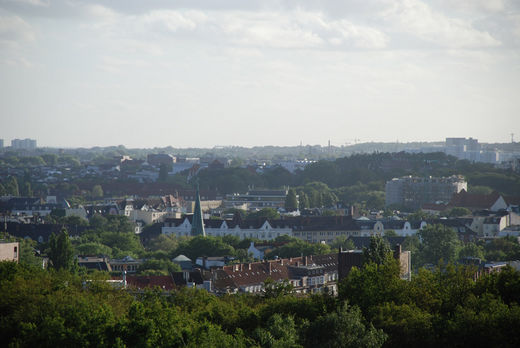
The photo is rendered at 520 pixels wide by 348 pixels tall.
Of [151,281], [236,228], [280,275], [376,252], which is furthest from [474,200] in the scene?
[376,252]

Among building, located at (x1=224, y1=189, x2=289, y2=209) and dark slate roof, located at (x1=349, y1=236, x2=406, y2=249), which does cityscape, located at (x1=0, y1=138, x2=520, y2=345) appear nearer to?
dark slate roof, located at (x1=349, y1=236, x2=406, y2=249)

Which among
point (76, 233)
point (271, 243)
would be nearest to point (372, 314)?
point (271, 243)

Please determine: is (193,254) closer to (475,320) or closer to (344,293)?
(344,293)

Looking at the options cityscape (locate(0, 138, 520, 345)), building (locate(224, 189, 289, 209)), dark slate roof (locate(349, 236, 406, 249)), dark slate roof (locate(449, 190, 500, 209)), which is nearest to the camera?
cityscape (locate(0, 138, 520, 345))

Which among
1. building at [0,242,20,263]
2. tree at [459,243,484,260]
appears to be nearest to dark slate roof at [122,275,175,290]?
building at [0,242,20,263]

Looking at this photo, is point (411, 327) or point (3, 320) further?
point (3, 320)
